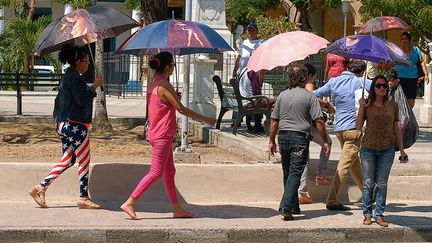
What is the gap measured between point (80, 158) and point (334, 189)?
288cm

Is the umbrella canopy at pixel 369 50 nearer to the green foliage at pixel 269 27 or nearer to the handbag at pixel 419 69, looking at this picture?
the handbag at pixel 419 69

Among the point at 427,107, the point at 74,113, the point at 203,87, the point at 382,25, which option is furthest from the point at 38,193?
the point at 427,107

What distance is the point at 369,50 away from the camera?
9.41 m

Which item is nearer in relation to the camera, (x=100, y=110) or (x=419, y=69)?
(x=100, y=110)

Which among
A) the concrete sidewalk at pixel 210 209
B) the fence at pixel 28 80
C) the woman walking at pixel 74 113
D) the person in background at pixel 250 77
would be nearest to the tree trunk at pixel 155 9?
the person in background at pixel 250 77

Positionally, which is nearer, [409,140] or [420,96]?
[409,140]

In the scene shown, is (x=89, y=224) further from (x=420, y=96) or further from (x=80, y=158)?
(x=420, y=96)

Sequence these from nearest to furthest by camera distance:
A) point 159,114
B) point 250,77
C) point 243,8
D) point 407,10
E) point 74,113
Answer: point 159,114
point 74,113
point 250,77
point 407,10
point 243,8

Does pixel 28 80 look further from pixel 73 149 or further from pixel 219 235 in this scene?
pixel 219 235

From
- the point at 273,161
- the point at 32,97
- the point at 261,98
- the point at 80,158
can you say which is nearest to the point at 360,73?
the point at 273,161

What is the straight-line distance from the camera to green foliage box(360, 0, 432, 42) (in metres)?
30.3

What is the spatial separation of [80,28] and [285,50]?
2.21 metres

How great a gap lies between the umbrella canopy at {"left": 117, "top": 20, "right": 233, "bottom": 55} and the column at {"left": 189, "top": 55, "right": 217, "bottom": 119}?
6.49 m

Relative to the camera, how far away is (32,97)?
25125 millimetres
